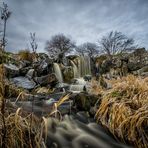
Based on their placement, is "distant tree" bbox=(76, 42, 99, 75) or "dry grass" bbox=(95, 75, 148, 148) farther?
"distant tree" bbox=(76, 42, 99, 75)

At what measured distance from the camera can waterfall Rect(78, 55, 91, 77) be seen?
18047 millimetres

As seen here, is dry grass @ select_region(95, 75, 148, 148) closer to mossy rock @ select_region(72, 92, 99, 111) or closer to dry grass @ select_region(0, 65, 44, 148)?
→ mossy rock @ select_region(72, 92, 99, 111)

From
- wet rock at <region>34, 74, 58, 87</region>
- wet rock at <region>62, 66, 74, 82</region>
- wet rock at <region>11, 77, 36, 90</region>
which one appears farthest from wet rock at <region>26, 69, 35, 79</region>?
wet rock at <region>62, 66, 74, 82</region>

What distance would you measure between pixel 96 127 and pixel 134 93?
1063mm

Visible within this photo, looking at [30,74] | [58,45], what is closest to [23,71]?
[30,74]

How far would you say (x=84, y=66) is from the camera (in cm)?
1870

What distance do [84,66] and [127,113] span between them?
14.8 m

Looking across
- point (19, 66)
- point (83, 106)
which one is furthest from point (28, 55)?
point (83, 106)

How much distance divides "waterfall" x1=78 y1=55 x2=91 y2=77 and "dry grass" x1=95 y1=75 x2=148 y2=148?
1296 centimetres

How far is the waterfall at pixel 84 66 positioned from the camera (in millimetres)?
18047

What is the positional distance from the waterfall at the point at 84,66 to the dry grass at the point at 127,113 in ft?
42.5

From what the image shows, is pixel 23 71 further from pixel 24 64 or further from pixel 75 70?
pixel 75 70

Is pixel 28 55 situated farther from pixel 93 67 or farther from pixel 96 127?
pixel 96 127

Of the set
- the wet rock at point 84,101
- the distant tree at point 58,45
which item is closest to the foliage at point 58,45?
the distant tree at point 58,45
